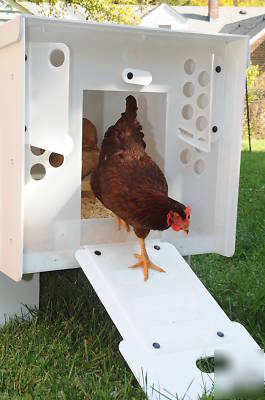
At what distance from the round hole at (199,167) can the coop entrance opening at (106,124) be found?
0.49 ft

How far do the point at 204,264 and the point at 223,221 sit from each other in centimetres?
90

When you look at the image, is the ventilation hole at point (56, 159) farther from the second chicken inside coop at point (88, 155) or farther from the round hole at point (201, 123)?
the round hole at point (201, 123)

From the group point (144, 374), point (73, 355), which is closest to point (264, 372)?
point (144, 374)

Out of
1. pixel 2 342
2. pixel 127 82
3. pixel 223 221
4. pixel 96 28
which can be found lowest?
pixel 2 342

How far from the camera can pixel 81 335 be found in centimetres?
244

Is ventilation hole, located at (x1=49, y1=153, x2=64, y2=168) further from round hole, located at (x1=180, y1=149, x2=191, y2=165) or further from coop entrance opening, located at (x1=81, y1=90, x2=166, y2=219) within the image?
round hole, located at (x1=180, y1=149, x2=191, y2=165)

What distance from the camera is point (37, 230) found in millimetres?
2275

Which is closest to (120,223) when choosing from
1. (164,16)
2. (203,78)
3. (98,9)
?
(203,78)

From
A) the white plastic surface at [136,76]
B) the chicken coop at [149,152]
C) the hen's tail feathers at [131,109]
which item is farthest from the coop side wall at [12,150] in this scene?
the hen's tail feathers at [131,109]

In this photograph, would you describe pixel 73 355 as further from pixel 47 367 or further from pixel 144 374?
pixel 144 374

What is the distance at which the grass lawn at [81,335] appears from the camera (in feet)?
6.44

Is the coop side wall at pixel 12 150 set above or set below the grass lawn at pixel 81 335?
above

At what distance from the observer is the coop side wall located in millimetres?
2080

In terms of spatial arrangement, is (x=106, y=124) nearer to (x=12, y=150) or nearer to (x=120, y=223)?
(x=120, y=223)
